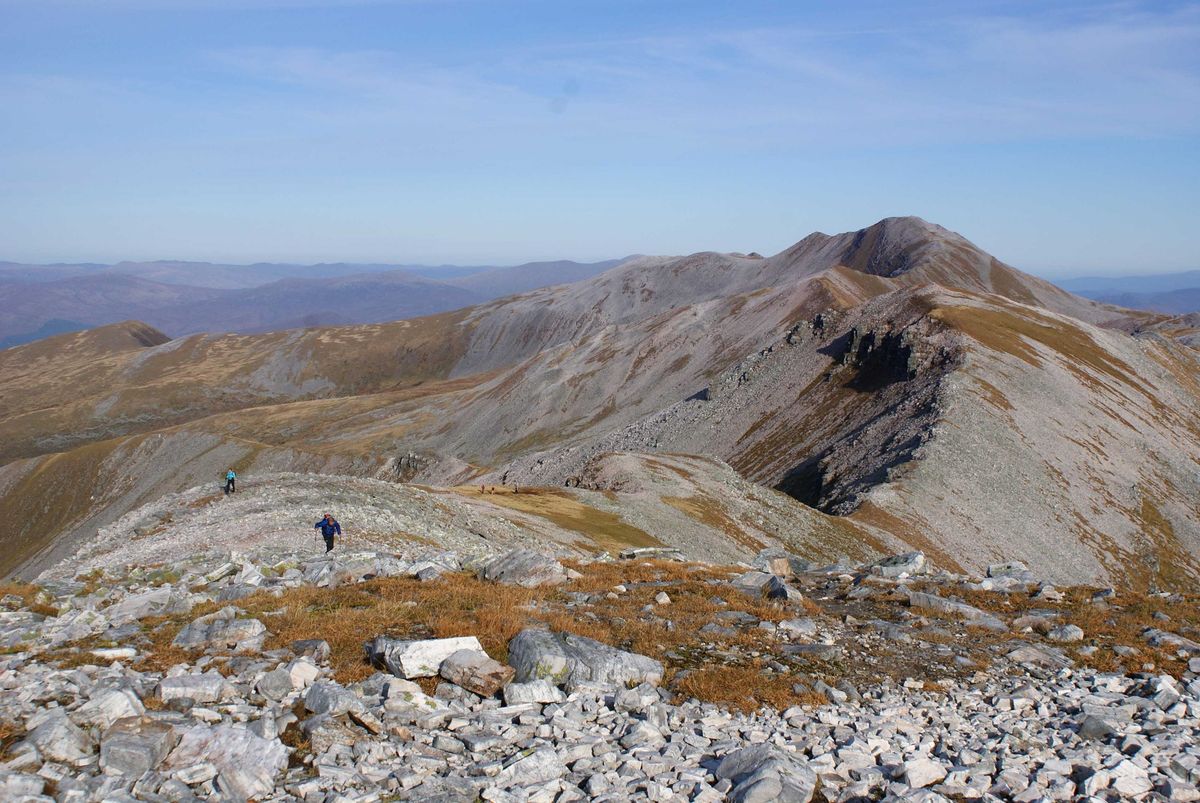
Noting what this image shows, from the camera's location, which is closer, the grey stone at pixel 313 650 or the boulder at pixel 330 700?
the boulder at pixel 330 700

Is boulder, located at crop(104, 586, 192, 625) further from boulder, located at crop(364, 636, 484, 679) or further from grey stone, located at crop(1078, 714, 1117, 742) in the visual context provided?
grey stone, located at crop(1078, 714, 1117, 742)

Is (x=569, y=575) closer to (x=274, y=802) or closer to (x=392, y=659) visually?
(x=392, y=659)

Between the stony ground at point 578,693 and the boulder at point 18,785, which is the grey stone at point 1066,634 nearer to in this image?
the stony ground at point 578,693

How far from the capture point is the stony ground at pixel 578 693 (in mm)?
11758

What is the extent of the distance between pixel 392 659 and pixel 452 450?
152m

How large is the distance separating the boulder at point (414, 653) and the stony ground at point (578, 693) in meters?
0.06

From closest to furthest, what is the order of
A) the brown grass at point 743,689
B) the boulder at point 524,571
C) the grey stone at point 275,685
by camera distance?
the grey stone at point 275,685
the brown grass at point 743,689
the boulder at point 524,571

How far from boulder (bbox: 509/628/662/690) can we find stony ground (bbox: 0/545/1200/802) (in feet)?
0.16

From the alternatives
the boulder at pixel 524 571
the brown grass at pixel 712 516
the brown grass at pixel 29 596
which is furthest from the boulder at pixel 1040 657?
the brown grass at pixel 712 516

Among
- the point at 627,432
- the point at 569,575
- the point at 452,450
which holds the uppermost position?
the point at 569,575

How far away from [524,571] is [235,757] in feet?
40.3

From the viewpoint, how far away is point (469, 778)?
11758 millimetres

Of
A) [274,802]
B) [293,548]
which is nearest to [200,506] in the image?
[293,548]

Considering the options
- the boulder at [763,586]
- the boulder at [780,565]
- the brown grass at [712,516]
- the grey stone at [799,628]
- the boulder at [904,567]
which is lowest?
the brown grass at [712,516]
